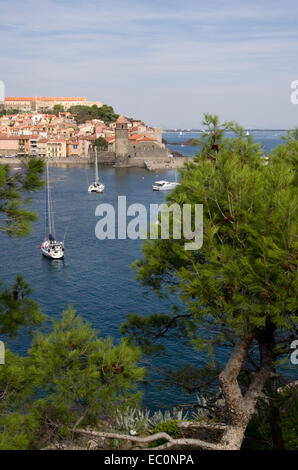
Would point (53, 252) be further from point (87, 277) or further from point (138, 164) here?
point (138, 164)

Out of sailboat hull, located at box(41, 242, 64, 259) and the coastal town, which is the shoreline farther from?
sailboat hull, located at box(41, 242, 64, 259)

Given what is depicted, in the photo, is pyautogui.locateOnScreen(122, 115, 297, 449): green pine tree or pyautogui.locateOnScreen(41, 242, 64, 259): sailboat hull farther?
pyautogui.locateOnScreen(41, 242, 64, 259): sailboat hull

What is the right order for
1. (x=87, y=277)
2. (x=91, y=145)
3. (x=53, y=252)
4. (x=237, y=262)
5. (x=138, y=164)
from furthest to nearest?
(x=91, y=145) < (x=138, y=164) < (x=53, y=252) < (x=87, y=277) < (x=237, y=262)

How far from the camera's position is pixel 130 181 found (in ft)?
167

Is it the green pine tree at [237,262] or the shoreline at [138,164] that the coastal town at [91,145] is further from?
the green pine tree at [237,262]

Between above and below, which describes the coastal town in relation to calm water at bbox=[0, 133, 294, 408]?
above

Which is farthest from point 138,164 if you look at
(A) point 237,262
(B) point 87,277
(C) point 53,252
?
(A) point 237,262

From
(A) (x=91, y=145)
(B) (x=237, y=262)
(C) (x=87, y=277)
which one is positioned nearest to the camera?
(B) (x=237, y=262)

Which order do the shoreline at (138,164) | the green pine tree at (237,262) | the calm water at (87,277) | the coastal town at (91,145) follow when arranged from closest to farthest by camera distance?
the green pine tree at (237,262), the calm water at (87,277), the shoreline at (138,164), the coastal town at (91,145)

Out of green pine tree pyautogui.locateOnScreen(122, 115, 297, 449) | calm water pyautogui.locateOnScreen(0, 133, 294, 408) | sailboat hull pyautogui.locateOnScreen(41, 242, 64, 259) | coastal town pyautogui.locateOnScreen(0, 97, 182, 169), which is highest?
coastal town pyautogui.locateOnScreen(0, 97, 182, 169)

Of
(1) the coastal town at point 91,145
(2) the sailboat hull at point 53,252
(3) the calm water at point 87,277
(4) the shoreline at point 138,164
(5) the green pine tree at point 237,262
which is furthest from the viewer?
(1) the coastal town at point 91,145

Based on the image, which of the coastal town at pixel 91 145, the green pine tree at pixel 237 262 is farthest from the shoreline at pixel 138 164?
the green pine tree at pixel 237 262

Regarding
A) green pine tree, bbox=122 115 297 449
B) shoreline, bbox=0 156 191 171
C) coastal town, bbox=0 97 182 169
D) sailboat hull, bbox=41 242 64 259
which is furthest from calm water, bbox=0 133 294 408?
coastal town, bbox=0 97 182 169

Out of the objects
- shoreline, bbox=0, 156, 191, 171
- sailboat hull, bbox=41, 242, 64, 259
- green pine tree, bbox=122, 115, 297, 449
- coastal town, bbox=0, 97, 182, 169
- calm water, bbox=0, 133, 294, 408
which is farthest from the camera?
coastal town, bbox=0, 97, 182, 169
